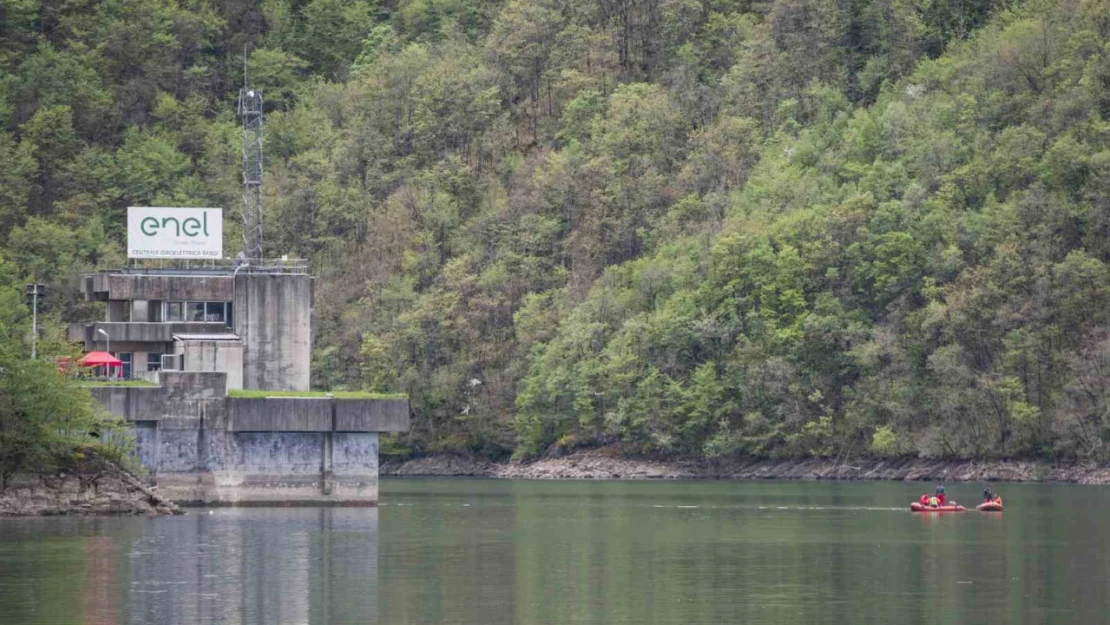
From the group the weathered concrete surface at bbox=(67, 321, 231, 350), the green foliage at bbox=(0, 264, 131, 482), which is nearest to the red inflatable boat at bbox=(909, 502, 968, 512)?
the green foliage at bbox=(0, 264, 131, 482)

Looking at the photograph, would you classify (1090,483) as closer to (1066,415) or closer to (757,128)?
(1066,415)

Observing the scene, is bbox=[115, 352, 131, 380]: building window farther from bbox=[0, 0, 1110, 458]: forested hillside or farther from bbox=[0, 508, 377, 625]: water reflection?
bbox=[0, 0, 1110, 458]: forested hillside

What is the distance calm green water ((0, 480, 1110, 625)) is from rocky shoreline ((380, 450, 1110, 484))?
1609 inches

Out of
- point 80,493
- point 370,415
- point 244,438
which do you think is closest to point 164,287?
point 244,438

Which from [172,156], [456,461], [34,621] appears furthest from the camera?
[172,156]

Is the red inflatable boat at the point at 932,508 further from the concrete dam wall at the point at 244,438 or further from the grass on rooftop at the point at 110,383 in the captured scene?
the grass on rooftop at the point at 110,383

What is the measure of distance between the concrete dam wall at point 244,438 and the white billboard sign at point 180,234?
20.6 m

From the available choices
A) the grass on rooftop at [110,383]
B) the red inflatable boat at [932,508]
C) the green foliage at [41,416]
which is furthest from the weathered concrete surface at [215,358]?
the red inflatable boat at [932,508]

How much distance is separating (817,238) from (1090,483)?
111 feet

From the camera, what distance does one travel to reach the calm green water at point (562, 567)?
1977 inches

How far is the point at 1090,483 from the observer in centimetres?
12950

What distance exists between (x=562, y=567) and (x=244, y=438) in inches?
1219

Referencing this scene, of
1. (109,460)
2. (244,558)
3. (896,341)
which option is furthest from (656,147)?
(244,558)

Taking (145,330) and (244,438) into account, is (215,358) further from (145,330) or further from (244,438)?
(145,330)
